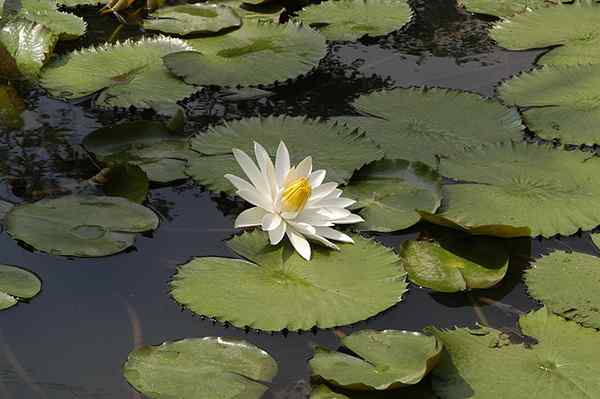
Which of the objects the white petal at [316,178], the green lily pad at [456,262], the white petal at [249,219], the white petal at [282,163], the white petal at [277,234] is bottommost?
the green lily pad at [456,262]

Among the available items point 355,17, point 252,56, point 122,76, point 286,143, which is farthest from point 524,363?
point 355,17

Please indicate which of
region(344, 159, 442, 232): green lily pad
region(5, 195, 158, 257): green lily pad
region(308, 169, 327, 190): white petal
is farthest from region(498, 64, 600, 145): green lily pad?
region(5, 195, 158, 257): green lily pad

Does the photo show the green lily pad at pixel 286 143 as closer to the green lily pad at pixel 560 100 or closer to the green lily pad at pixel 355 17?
the green lily pad at pixel 560 100

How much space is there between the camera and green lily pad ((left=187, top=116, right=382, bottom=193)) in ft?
9.43

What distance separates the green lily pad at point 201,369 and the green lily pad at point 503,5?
262 centimetres

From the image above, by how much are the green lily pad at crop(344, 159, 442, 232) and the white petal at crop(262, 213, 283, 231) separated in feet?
0.87

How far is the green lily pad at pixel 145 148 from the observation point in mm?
2930

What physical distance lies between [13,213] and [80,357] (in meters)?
0.62

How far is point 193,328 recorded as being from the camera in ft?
7.55

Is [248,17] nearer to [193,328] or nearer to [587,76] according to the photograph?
[587,76]

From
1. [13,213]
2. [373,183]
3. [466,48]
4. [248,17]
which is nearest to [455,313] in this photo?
[373,183]

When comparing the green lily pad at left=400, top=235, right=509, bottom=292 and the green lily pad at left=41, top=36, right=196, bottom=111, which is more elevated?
the green lily pad at left=41, top=36, right=196, bottom=111

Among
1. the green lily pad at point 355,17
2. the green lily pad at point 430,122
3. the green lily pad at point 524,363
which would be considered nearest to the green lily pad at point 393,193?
the green lily pad at point 430,122

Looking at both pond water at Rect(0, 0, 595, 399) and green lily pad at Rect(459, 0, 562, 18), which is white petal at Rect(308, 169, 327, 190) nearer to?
pond water at Rect(0, 0, 595, 399)
